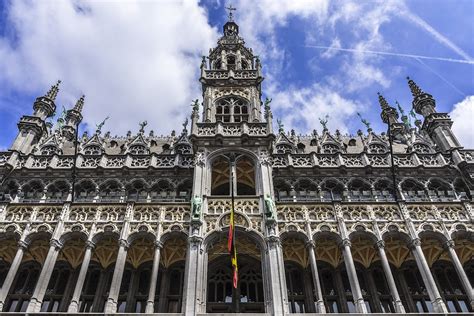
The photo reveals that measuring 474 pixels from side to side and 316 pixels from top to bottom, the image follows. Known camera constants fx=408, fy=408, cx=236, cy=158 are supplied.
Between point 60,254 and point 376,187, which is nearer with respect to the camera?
point 60,254

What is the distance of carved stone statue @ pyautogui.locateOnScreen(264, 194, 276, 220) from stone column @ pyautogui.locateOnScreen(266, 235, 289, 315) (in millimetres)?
1054

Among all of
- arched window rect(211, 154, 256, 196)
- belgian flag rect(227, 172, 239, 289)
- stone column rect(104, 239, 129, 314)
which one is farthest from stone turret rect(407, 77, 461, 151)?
stone column rect(104, 239, 129, 314)

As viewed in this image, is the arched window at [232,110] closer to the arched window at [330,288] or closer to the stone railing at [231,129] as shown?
the stone railing at [231,129]

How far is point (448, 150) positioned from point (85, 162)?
24315 millimetres

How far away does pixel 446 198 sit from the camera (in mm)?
24891

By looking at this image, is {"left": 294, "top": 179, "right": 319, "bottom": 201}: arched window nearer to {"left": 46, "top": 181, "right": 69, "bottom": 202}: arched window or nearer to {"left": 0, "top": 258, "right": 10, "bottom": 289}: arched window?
{"left": 46, "top": 181, "right": 69, "bottom": 202}: arched window

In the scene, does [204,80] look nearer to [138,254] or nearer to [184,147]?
[184,147]

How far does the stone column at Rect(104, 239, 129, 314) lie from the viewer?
17734 millimetres

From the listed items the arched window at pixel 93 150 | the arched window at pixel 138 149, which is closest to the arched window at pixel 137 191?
the arched window at pixel 138 149

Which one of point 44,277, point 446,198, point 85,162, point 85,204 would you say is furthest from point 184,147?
point 446,198

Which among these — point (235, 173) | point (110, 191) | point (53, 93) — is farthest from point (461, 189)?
point (53, 93)

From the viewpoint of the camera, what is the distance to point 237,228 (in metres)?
20.3

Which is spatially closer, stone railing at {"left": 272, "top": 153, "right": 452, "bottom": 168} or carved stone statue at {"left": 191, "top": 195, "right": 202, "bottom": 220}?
carved stone statue at {"left": 191, "top": 195, "right": 202, "bottom": 220}

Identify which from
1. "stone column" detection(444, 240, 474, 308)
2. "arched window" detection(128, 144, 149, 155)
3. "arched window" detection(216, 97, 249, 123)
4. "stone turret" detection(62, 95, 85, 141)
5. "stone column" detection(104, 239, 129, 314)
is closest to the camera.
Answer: "stone column" detection(104, 239, 129, 314)
